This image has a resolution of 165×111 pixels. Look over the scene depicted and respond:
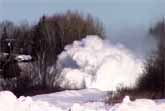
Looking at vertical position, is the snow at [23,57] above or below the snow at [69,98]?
below

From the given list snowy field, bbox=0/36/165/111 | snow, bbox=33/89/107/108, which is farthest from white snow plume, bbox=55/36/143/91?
snow, bbox=33/89/107/108

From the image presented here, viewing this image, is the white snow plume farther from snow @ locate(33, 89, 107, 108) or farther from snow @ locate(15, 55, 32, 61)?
snow @ locate(33, 89, 107, 108)

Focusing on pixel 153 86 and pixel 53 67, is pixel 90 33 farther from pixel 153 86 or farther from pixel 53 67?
pixel 153 86

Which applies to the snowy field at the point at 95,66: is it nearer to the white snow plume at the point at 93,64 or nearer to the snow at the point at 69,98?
the white snow plume at the point at 93,64

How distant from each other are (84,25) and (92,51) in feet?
4.42

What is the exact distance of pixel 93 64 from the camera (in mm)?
22562

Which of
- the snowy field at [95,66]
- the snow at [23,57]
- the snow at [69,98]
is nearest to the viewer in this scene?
the snow at [69,98]

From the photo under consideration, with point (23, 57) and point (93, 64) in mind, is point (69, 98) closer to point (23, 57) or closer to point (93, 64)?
point (23, 57)

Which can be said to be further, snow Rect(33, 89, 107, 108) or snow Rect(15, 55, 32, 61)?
snow Rect(15, 55, 32, 61)

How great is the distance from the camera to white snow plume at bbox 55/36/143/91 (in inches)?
773

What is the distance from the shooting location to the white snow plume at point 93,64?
19.6 metres

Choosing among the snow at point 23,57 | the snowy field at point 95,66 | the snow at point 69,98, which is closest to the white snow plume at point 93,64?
the snowy field at point 95,66

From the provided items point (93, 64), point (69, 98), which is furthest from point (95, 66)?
point (69, 98)

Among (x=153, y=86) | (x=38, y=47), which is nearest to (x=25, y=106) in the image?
(x=153, y=86)
